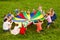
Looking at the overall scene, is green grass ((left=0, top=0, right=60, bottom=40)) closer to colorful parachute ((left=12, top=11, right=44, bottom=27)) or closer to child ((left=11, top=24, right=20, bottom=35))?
child ((left=11, top=24, right=20, bottom=35))

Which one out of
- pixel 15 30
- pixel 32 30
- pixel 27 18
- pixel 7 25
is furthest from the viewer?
pixel 27 18

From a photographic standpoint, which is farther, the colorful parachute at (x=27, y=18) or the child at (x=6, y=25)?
the colorful parachute at (x=27, y=18)

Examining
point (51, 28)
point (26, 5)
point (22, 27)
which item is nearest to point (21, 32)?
point (22, 27)

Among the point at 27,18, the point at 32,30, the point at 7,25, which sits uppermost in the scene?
the point at 27,18

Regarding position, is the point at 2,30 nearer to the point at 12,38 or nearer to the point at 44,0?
the point at 12,38

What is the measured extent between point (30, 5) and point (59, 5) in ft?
Answer: 6.34

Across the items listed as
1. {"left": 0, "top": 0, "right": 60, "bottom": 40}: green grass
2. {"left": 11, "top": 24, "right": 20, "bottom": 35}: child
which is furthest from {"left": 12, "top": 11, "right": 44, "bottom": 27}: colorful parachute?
{"left": 11, "top": 24, "right": 20, "bottom": 35}: child

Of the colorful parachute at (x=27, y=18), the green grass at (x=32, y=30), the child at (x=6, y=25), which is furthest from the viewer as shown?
the colorful parachute at (x=27, y=18)

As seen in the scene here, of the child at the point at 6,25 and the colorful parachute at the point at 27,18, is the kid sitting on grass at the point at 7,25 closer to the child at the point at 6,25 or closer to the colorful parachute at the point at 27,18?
the child at the point at 6,25

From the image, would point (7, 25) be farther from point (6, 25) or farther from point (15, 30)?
point (15, 30)

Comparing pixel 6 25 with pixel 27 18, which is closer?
pixel 6 25

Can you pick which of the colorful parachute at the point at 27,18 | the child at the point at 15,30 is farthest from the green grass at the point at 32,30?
the colorful parachute at the point at 27,18

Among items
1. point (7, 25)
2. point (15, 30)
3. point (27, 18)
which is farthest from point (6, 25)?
point (27, 18)

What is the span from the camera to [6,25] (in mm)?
10562
